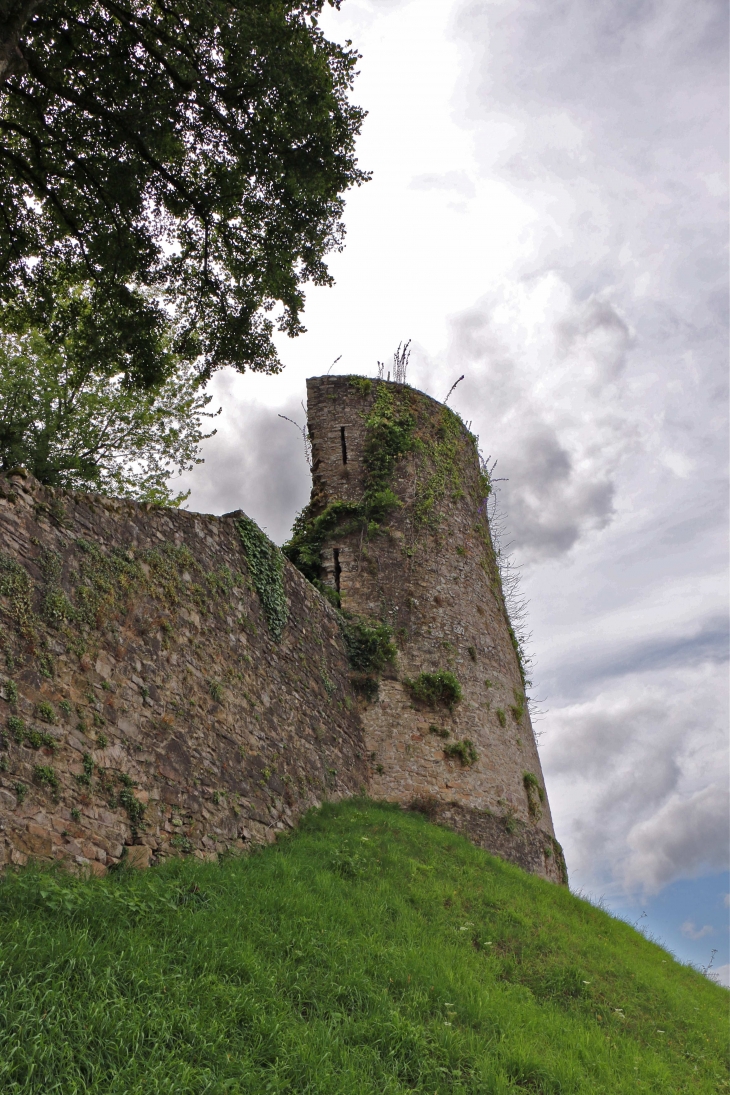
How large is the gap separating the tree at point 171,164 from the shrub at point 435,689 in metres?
6.47

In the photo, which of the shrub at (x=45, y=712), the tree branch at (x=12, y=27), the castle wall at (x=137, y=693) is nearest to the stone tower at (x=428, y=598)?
the castle wall at (x=137, y=693)

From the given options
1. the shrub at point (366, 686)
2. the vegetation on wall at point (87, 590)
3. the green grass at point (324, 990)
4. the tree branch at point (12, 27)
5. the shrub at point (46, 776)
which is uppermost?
the tree branch at point (12, 27)

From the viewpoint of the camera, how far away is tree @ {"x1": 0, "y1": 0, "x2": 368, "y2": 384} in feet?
29.4

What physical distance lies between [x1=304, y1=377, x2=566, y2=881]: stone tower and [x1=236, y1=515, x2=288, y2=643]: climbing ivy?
133 inches

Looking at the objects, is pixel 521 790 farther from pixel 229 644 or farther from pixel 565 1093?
pixel 565 1093

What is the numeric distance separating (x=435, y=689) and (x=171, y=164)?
9676 mm

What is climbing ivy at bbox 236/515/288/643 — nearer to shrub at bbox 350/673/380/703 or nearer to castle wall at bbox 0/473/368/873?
castle wall at bbox 0/473/368/873

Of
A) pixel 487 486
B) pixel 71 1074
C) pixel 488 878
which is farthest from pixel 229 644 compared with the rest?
pixel 487 486

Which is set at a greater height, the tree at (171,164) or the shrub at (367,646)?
the tree at (171,164)

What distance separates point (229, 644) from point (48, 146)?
7.09 metres

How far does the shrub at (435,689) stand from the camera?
538 inches

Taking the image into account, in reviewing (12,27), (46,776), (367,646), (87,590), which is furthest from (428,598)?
(12,27)

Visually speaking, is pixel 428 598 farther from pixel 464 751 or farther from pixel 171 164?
A: pixel 171 164

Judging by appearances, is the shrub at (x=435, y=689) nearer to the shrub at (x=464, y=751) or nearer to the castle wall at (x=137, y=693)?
the shrub at (x=464, y=751)
